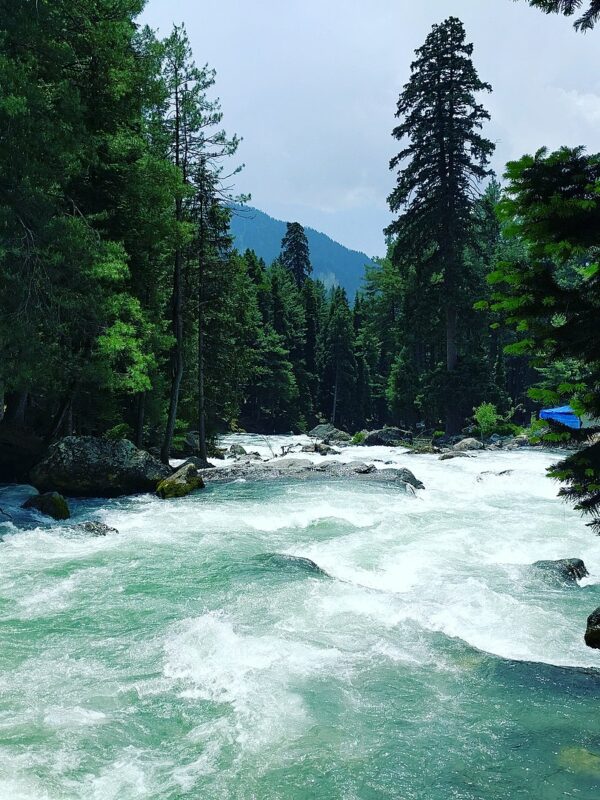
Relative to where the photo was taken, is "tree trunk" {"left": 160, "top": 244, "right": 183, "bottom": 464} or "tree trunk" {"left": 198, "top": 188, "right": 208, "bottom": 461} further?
"tree trunk" {"left": 198, "top": 188, "right": 208, "bottom": 461}

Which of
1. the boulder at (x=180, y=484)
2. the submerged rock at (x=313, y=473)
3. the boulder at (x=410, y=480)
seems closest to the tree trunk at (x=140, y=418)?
the submerged rock at (x=313, y=473)

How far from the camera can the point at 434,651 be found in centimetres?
610

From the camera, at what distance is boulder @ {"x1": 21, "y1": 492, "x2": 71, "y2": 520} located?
12.5m

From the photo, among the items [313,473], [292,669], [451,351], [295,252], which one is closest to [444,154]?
[451,351]

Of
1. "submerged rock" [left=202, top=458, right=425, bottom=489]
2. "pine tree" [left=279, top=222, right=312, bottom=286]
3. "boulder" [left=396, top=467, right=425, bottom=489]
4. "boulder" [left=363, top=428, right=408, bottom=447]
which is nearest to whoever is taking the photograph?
"boulder" [left=396, top=467, right=425, bottom=489]

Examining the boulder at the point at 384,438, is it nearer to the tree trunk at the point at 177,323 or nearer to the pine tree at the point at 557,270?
the tree trunk at the point at 177,323

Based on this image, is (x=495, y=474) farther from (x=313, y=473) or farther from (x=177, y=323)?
(x=177, y=323)

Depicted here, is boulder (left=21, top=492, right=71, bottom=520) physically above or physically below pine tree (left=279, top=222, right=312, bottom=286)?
below

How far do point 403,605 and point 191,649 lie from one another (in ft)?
9.40

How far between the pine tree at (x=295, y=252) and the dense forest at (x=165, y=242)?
52141mm

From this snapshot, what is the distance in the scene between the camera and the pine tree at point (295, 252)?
86900 mm

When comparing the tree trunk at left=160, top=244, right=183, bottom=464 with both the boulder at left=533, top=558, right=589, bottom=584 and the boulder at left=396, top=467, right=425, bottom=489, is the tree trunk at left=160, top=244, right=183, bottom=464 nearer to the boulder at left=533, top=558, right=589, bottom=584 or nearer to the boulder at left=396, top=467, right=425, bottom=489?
the boulder at left=396, top=467, right=425, bottom=489

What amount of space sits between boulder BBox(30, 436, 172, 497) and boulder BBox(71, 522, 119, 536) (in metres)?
4.38

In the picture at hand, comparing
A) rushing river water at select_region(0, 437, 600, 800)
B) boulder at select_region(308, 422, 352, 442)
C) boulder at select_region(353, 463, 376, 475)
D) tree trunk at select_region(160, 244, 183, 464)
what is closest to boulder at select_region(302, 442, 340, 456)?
boulder at select_region(353, 463, 376, 475)
